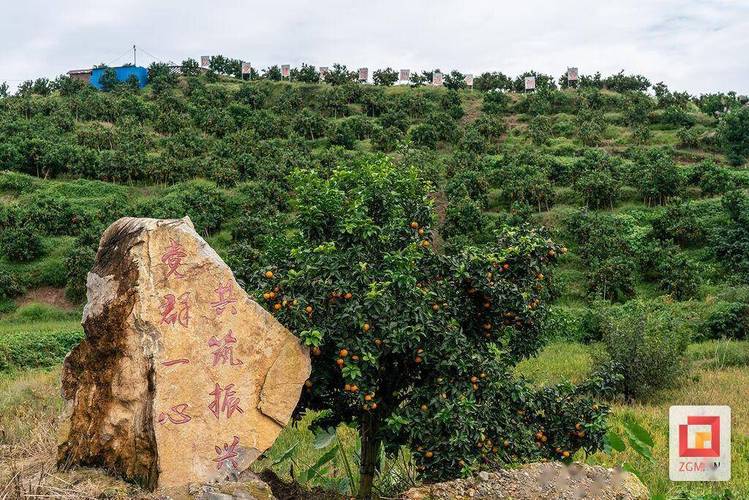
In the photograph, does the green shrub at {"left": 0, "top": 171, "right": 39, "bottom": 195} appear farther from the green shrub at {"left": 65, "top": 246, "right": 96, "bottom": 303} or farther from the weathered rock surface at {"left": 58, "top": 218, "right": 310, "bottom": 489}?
the weathered rock surface at {"left": 58, "top": 218, "right": 310, "bottom": 489}

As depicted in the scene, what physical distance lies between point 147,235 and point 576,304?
926 inches

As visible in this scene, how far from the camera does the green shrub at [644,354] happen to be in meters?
17.4

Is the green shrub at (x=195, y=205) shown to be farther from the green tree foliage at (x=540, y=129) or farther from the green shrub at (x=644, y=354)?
the green shrub at (x=644, y=354)

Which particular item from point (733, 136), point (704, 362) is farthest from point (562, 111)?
point (704, 362)

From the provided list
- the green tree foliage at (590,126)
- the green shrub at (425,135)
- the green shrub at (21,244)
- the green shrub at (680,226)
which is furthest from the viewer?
the green shrub at (425,135)

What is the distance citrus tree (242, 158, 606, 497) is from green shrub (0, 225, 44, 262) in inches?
1012

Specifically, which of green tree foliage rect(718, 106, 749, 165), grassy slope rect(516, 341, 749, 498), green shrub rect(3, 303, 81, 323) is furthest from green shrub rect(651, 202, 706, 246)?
green shrub rect(3, 303, 81, 323)

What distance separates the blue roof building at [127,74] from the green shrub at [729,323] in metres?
48.1

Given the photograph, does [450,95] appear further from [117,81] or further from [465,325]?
[465,325]

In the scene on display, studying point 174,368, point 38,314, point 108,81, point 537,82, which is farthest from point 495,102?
point 174,368

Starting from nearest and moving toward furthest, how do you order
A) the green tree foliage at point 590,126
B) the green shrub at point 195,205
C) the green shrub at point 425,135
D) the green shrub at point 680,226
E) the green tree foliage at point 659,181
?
the green shrub at point 680,226 < the green shrub at point 195,205 < the green tree foliage at point 659,181 < the green tree foliage at point 590,126 < the green shrub at point 425,135

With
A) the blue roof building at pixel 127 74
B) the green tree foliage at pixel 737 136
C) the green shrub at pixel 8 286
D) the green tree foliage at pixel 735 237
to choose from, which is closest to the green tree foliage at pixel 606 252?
the green tree foliage at pixel 735 237

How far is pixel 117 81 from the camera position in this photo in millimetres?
56375

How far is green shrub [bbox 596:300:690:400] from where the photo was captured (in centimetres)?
1736
